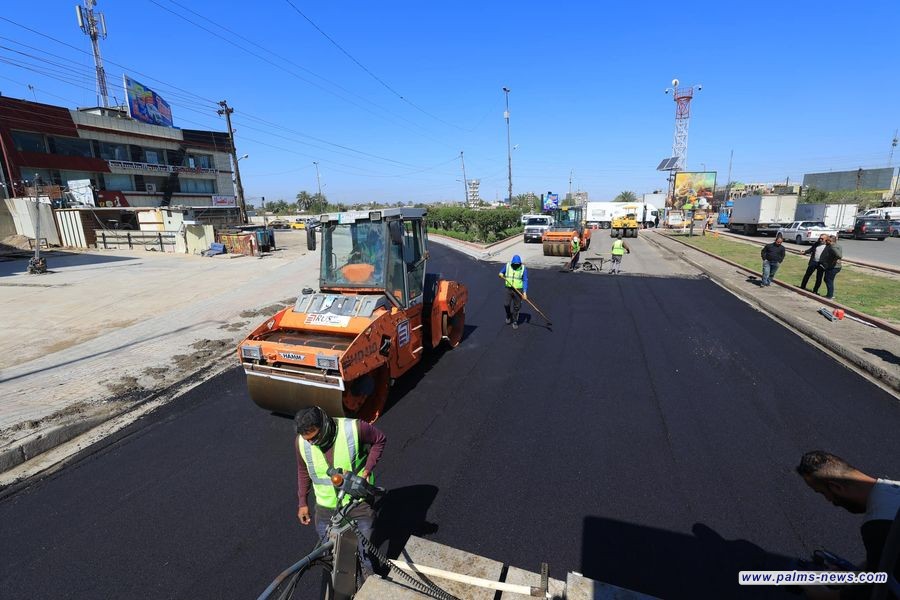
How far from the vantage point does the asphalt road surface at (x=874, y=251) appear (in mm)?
18312

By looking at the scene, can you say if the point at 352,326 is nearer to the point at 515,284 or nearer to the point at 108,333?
the point at 515,284

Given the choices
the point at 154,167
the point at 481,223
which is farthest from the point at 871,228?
the point at 154,167

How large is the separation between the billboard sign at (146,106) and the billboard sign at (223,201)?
27.3ft

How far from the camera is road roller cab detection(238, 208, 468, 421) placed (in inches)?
186

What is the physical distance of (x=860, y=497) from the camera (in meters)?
1.94

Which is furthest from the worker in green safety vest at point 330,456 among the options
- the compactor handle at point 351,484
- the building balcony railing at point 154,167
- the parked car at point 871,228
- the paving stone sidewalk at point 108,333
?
the building balcony railing at point 154,167

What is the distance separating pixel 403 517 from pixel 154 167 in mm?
49977

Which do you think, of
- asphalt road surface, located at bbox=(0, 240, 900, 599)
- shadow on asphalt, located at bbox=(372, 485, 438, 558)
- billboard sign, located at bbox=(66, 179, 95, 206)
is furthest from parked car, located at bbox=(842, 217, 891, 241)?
billboard sign, located at bbox=(66, 179, 95, 206)

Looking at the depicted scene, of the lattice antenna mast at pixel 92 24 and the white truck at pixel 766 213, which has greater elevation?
the lattice antenna mast at pixel 92 24

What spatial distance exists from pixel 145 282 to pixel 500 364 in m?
14.0

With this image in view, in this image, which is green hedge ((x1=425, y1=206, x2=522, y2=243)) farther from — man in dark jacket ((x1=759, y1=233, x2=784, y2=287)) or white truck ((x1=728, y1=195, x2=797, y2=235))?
man in dark jacket ((x1=759, y1=233, x2=784, y2=287))

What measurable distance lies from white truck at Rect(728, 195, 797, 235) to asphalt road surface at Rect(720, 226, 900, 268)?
12.9ft

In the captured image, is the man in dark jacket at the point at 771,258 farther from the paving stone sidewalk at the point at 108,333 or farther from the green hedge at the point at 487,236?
the green hedge at the point at 487,236

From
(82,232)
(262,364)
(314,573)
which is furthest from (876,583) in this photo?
(82,232)
